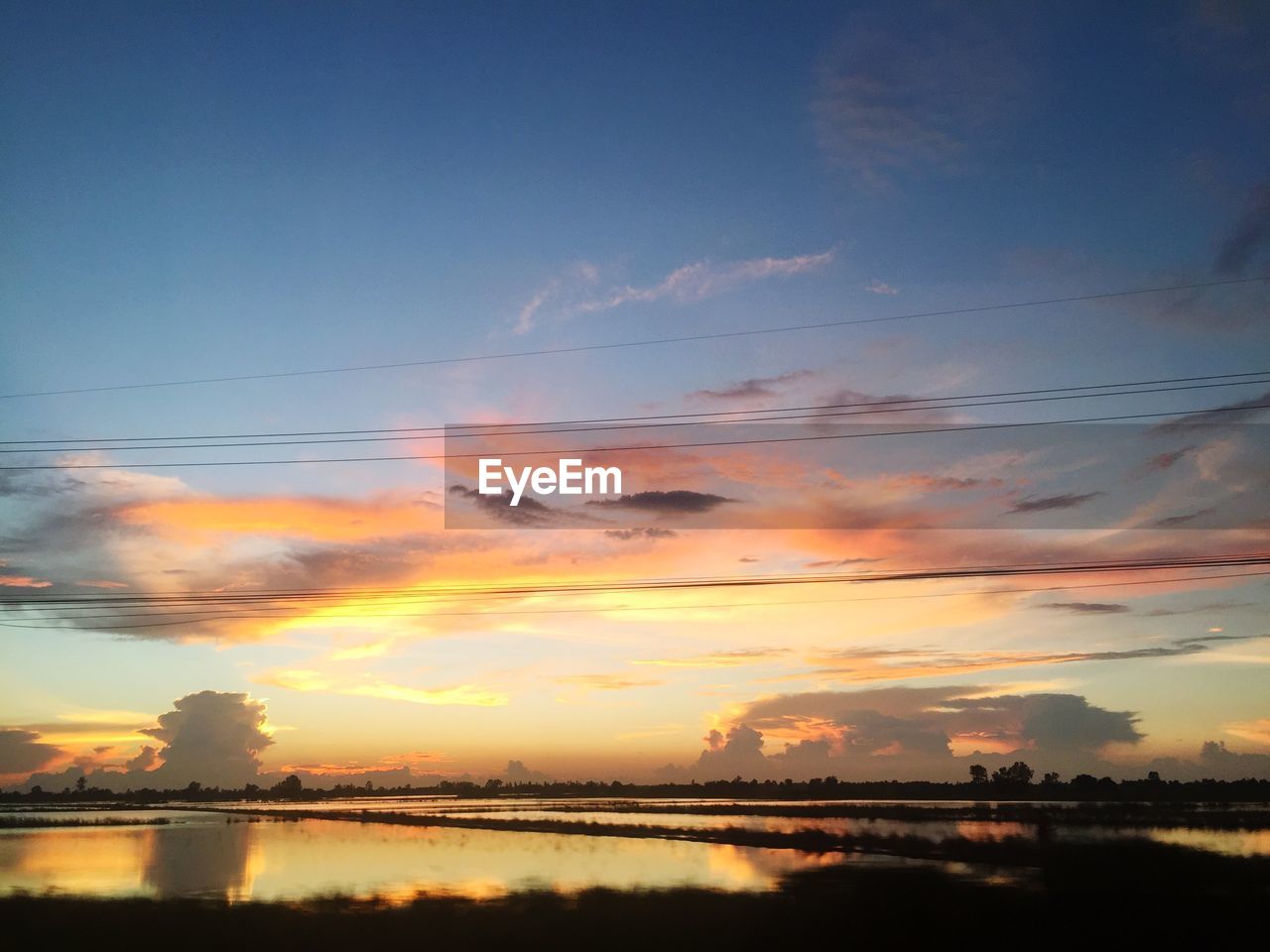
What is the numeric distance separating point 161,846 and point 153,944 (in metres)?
53.3

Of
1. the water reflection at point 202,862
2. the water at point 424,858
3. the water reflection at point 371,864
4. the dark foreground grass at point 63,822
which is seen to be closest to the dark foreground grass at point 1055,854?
the water at point 424,858

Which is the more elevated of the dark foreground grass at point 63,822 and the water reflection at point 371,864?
the water reflection at point 371,864

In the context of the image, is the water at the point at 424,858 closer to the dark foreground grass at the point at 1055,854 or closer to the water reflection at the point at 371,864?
the water reflection at the point at 371,864

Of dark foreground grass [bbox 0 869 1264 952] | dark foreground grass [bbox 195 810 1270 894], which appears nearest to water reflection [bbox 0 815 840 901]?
dark foreground grass [bbox 0 869 1264 952]

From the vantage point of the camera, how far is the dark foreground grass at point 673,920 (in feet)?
123

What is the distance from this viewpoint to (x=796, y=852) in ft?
232

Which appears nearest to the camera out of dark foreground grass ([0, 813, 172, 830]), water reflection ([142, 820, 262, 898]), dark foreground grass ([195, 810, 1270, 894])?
water reflection ([142, 820, 262, 898])

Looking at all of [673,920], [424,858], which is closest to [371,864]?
[424,858]

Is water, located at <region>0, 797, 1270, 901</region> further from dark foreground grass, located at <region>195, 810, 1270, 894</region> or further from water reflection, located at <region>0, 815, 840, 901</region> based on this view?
dark foreground grass, located at <region>195, 810, 1270, 894</region>

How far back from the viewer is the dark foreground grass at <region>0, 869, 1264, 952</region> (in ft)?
123

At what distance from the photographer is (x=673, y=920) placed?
136 ft

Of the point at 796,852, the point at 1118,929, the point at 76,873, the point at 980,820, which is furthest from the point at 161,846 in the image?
the point at 980,820

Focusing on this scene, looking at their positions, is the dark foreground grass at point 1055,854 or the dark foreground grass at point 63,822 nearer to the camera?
the dark foreground grass at point 1055,854

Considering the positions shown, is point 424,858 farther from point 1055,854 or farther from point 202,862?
point 1055,854
